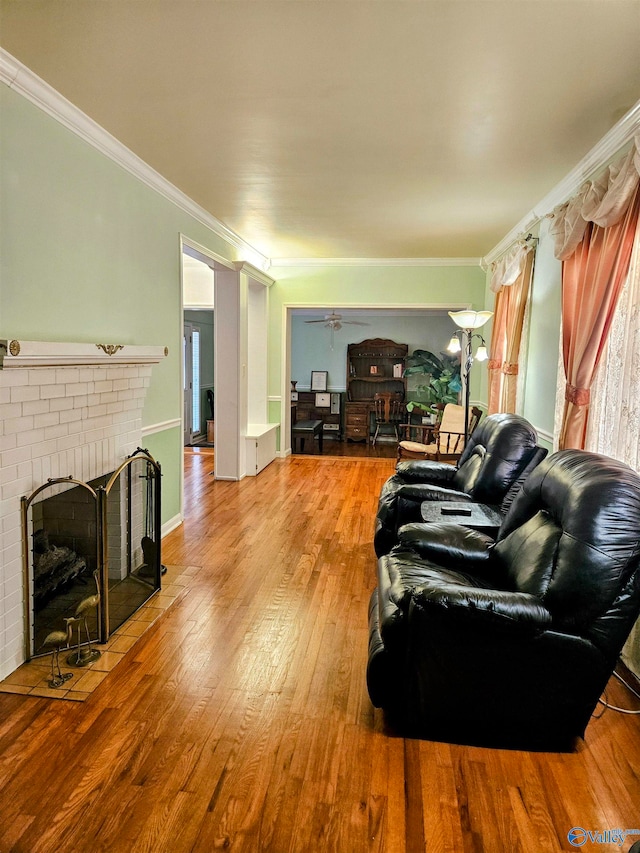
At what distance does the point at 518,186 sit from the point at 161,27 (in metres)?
2.75

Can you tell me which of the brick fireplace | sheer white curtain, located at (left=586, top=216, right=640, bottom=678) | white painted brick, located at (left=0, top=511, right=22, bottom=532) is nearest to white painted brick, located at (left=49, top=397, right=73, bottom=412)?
the brick fireplace

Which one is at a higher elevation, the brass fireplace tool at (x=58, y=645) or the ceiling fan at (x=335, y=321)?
the ceiling fan at (x=335, y=321)

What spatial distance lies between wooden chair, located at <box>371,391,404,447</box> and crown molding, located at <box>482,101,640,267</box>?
4982mm

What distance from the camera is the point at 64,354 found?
2420mm

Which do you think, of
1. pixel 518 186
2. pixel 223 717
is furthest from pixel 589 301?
pixel 223 717

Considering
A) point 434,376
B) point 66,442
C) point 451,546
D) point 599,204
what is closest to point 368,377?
point 434,376

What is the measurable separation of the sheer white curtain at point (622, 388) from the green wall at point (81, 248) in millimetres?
2920

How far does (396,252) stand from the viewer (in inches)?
253

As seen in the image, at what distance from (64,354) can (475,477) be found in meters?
2.61

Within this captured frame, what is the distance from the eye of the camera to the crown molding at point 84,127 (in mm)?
2393

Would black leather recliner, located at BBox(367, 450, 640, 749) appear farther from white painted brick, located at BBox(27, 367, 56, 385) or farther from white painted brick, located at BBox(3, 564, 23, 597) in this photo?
white painted brick, located at BBox(27, 367, 56, 385)

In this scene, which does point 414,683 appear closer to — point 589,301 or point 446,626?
point 446,626

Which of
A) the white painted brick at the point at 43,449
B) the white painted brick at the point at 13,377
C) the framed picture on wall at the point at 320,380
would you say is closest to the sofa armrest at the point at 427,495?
the white painted brick at the point at 43,449

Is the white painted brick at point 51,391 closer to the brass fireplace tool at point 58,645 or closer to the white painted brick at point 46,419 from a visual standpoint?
the white painted brick at point 46,419
